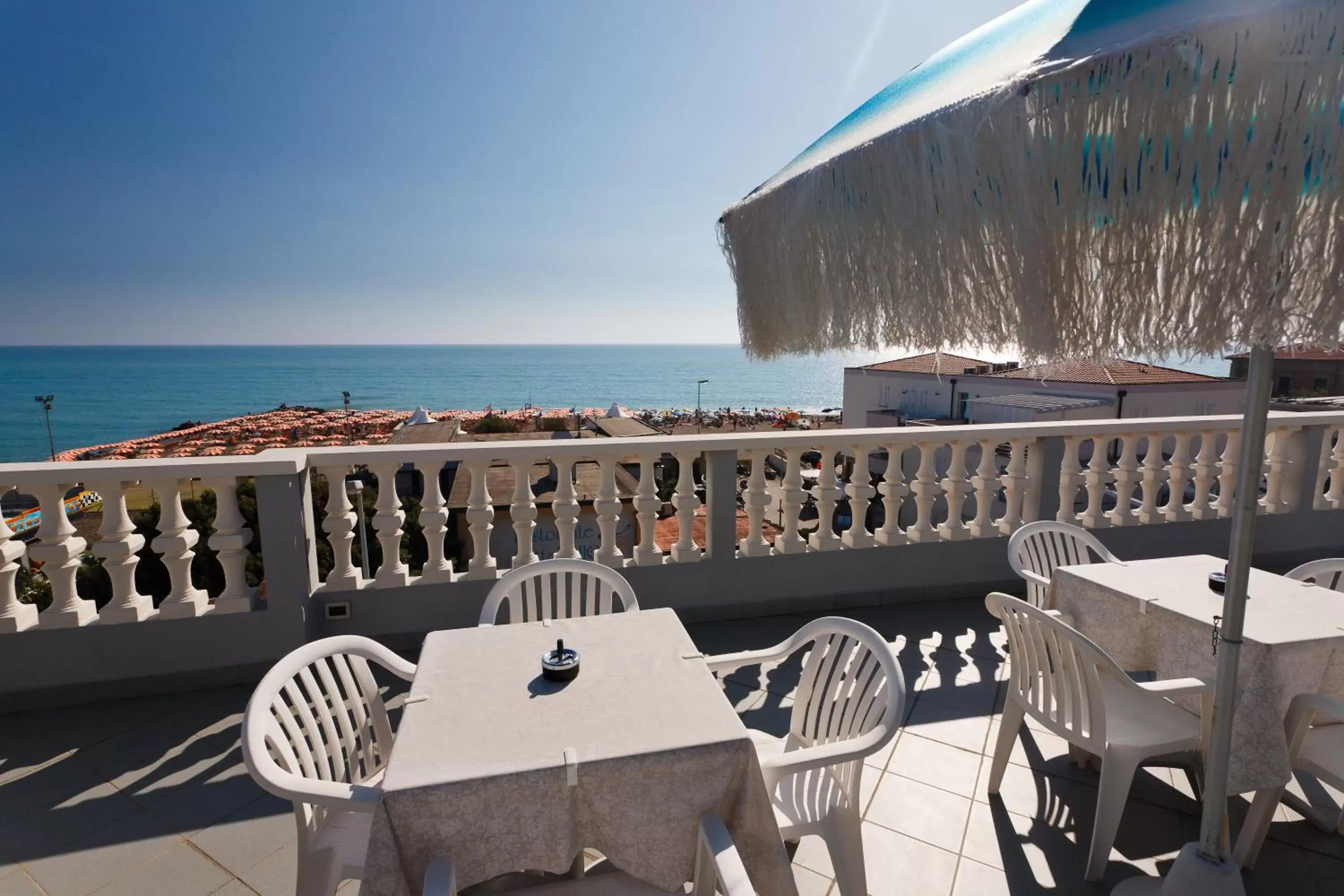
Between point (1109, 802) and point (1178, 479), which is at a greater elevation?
point (1178, 479)

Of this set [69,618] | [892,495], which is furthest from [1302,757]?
[69,618]

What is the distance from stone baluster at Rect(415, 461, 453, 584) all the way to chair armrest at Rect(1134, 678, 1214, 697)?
290 centimetres

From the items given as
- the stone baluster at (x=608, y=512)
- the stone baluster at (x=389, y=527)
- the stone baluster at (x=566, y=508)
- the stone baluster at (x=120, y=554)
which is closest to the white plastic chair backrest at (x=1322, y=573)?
the stone baluster at (x=608, y=512)

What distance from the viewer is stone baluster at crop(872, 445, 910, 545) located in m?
3.87

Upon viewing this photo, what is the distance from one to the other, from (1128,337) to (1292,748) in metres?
1.73

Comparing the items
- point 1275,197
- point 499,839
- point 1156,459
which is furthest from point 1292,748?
point 1156,459

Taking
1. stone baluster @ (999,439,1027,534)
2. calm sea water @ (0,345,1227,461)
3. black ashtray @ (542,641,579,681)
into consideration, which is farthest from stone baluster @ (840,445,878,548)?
calm sea water @ (0,345,1227,461)

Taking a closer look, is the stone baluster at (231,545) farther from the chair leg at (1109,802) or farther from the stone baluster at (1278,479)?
the stone baluster at (1278,479)

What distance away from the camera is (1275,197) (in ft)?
2.87

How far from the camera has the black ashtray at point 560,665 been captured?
1.61 metres

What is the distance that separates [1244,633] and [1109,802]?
66cm

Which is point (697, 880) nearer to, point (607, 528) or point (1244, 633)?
point (1244, 633)

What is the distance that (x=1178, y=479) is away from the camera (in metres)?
4.31

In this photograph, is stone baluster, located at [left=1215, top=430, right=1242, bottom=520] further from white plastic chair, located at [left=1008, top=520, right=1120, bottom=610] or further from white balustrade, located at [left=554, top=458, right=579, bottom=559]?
white balustrade, located at [left=554, top=458, right=579, bottom=559]
